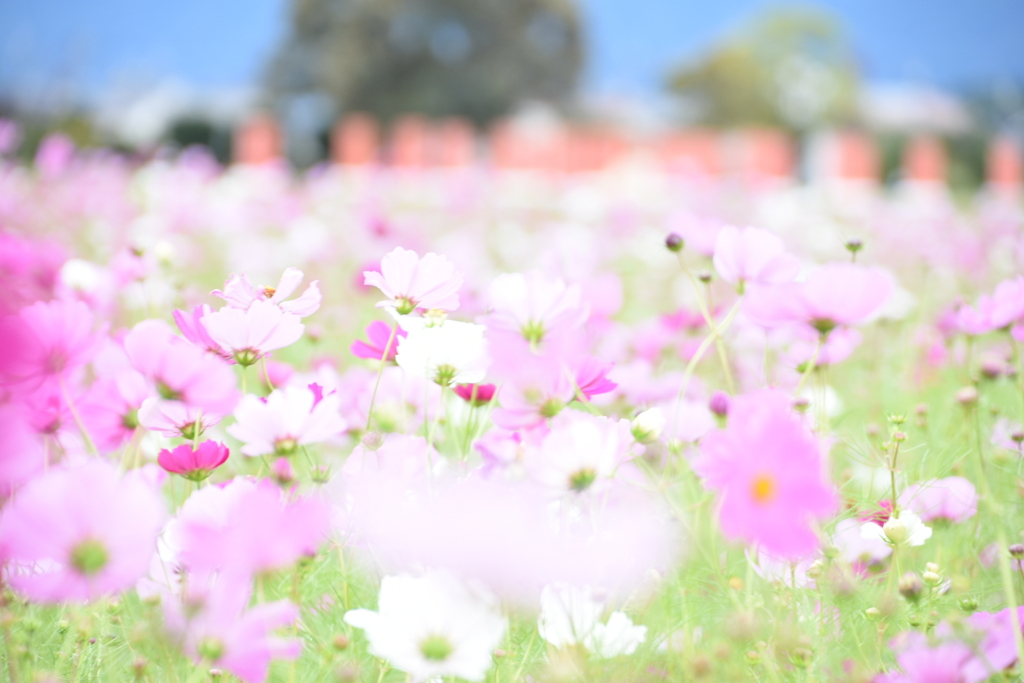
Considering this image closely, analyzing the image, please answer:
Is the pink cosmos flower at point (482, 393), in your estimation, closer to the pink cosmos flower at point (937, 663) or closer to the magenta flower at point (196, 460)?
the magenta flower at point (196, 460)

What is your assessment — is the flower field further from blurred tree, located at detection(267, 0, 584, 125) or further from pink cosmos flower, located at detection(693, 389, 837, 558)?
blurred tree, located at detection(267, 0, 584, 125)

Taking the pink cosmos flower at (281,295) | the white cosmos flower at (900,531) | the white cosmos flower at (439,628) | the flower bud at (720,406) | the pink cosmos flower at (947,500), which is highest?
the pink cosmos flower at (281,295)

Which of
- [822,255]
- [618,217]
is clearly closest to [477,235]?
[618,217]

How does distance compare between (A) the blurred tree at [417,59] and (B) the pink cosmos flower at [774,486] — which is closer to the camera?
(B) the pink cosmos flower at [774,486]

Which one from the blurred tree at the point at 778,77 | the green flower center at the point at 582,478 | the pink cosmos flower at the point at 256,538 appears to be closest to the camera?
the pink cosmos flower at the point at 256,538

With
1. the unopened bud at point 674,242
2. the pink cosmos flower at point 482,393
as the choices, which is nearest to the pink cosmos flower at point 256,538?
the pink cosmos flower at point 482,393

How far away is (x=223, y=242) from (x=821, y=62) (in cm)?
1898

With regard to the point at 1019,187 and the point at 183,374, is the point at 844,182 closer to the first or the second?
the point at 1019,187

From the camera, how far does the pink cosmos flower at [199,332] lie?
0.45 m

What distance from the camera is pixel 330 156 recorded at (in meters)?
13.4

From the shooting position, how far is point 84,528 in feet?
1.05

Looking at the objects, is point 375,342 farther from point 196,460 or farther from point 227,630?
point 227,630

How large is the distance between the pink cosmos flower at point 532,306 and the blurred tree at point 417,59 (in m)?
12.6

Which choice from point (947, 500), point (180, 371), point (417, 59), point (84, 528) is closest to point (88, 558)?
point (84, 528)
